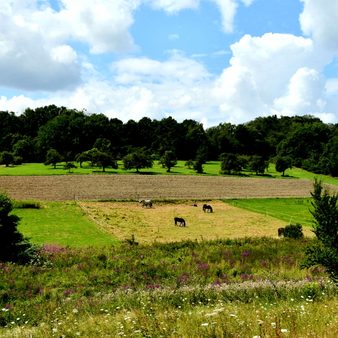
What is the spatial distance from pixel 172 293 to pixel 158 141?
15106 centimetres

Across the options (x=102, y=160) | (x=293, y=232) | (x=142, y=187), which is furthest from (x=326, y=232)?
(x=102, y=160)

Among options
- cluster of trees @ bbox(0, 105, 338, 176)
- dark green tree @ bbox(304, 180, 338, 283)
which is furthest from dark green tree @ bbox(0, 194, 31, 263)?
cluster of trees @ bbox(0, 105, 338, 176)

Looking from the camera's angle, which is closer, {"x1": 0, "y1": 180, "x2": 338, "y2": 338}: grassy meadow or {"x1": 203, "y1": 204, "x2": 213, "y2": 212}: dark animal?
{"x1": 0, "y1": 180, "x2": 338, "y2": 338}: grassy meadow

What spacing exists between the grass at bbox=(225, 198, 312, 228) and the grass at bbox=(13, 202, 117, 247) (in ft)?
91.8

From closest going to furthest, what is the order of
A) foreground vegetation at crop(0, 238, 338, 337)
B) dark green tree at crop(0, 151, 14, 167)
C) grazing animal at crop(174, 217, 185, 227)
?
foreground vegetation at crop(0, 238, 338, 337), grazing animal at crop(174, 217, 185, 227), dark green tree at crop(0, 151, 14, 167)

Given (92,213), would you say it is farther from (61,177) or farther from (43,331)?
(43,331)

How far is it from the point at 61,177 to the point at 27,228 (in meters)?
45.8

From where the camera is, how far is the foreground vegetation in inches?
361

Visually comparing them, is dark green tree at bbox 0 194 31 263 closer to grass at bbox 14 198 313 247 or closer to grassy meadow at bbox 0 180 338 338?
grassy meadow at bbox 0 180 338 338

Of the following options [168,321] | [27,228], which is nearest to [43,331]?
[168,321]

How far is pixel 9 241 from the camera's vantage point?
30.0 meters

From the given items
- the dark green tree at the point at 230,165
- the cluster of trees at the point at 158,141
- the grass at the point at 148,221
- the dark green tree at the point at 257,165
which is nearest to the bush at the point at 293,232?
the grass at the point at 148,221

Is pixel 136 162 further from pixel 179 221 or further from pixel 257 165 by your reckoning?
pixel 179 221

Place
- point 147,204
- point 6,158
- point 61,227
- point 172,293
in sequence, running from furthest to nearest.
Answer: point 6,158, point 147,204, point 61,227, point 172,293
